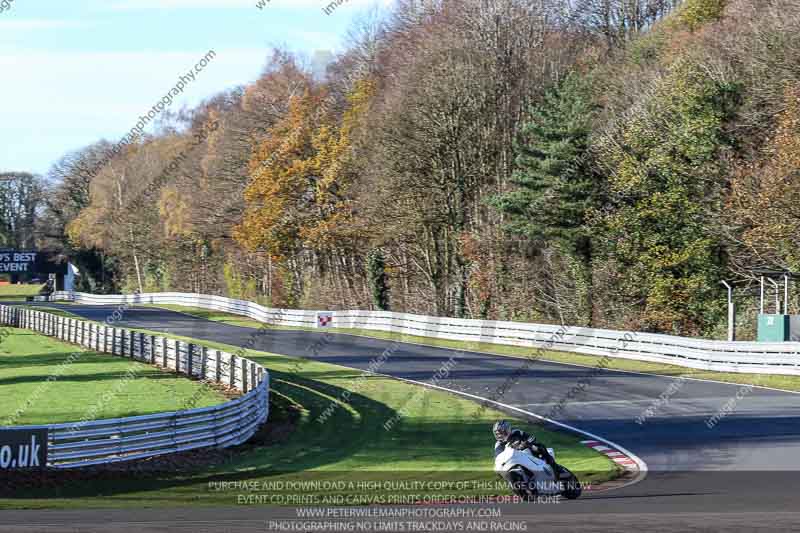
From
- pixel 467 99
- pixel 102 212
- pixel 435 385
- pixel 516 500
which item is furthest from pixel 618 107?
pixel 102 212

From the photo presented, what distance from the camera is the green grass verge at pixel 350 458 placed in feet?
53.4

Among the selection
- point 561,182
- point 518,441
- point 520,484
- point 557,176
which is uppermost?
point 557,176

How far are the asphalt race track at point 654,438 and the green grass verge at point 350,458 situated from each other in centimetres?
118

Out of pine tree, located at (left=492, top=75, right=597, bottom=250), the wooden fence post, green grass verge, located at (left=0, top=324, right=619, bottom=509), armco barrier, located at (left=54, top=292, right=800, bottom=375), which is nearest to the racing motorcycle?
green grass verge, located at (left=0, top=324, right=619, bottom=509)

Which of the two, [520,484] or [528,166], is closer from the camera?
[520,484]

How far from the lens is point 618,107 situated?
170ft

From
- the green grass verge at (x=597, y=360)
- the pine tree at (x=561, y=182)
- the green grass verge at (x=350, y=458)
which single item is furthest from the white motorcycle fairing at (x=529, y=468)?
the pine tree at (x=561, y=182)

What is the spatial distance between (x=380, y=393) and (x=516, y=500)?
47.4 ft

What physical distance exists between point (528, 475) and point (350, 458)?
A: 20.2 feet

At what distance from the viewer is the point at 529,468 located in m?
14.6

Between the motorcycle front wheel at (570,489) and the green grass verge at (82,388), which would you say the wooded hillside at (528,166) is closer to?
the green grass verge at (82,388)

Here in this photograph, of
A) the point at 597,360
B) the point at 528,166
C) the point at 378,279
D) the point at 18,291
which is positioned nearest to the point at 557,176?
the point at 528,166

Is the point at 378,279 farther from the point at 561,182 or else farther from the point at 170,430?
the point at 170,430

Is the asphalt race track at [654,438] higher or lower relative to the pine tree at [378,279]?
lower
